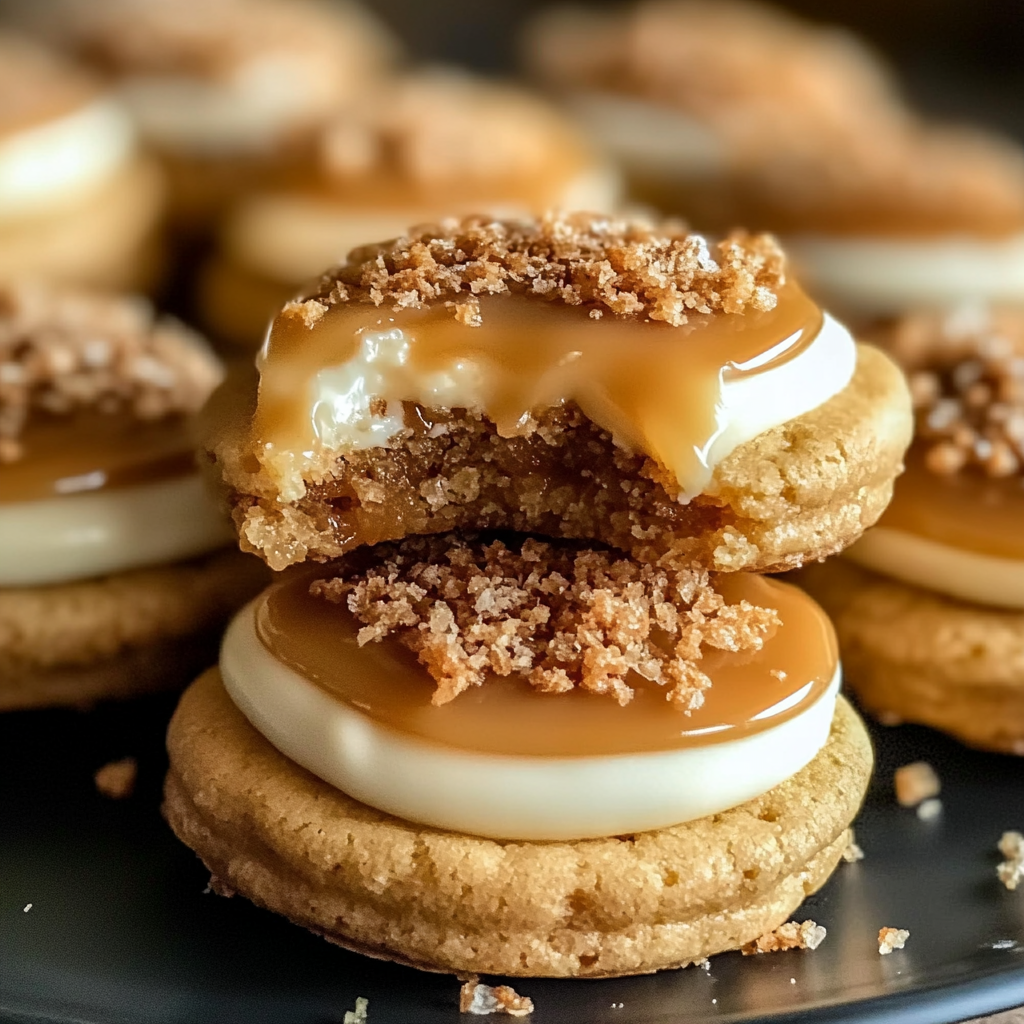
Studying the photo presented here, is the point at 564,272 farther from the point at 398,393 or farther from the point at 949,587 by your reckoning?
the point at 949,587

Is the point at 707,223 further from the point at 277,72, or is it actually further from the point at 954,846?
the point at 954,846

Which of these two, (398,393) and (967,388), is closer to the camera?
(398,393)

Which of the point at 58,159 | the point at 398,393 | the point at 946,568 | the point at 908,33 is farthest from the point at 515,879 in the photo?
the point at 908,33

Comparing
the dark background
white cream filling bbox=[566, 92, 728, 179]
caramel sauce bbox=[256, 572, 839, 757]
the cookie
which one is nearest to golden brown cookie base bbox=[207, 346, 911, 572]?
the cookie

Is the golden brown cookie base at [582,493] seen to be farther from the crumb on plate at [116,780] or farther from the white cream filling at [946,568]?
the crumb on plate at [116,780]

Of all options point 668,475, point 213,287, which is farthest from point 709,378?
point 213,287

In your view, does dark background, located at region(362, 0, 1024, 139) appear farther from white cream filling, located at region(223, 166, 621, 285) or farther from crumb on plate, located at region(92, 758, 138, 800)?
crumb on plate, located at region(92, 758, 138, 800)
